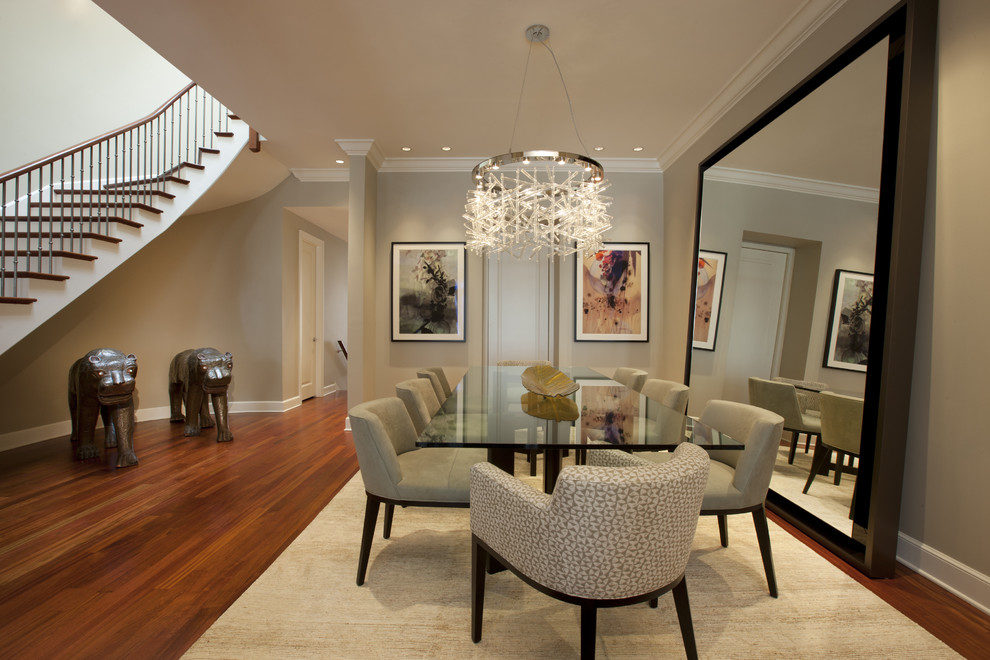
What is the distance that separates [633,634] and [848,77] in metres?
2.92

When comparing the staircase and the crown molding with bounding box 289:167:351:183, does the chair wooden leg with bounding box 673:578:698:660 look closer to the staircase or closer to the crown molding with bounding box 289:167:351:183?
the staircase

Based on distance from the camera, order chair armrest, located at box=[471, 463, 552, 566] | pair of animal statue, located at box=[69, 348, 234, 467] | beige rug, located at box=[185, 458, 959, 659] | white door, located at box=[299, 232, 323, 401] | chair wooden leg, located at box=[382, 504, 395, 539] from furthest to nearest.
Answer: white door, located at box=[299, 232, 323, 401], pair of animal statue, located at box=[69, 348, 234, 467], chair wooden leg, located at box=[382, 504, 395, 539], beige rug, located at box=[185, 458, 959, 659], chair armrest, located at box=[471, 463, 552, 566]

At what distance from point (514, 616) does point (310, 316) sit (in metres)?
5.84

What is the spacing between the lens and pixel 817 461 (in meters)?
2.45

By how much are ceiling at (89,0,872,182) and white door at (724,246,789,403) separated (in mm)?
1388

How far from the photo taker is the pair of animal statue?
345cm

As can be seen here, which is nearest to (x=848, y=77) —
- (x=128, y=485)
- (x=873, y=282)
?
(x=873, y=282)

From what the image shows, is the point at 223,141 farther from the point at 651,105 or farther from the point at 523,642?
the point at 523,642

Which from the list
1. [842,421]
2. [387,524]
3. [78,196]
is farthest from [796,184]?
[78,196]

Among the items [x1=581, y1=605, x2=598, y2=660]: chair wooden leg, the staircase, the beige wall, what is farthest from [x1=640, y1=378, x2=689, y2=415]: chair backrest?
the staircase

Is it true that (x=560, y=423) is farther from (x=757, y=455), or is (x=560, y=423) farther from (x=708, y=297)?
(x=708, y=297)

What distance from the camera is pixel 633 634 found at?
164cm

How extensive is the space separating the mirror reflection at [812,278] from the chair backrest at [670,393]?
0.58 meters

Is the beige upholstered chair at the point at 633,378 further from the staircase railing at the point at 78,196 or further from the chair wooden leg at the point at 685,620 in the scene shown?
the staircase railing at the point at 78,196
